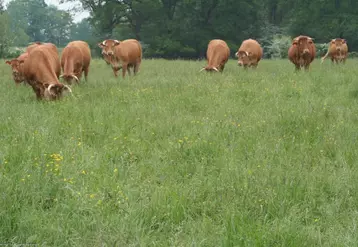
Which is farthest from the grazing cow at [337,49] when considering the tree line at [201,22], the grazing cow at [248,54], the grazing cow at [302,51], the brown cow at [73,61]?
the tree line at [201,22]

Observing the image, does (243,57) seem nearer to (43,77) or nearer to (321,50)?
(43,77)

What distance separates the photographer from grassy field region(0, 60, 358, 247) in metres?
3.20

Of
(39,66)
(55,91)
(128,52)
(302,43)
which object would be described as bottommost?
(55,91)

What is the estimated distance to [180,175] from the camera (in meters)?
4.63

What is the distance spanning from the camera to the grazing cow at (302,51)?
15405 mm

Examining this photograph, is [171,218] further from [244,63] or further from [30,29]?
[30,29]

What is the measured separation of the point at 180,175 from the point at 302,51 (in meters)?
12.3

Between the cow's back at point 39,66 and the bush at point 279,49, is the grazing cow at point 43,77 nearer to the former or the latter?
the cow's back at point 39,66

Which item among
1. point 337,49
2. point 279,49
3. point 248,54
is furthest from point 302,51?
point 279,49

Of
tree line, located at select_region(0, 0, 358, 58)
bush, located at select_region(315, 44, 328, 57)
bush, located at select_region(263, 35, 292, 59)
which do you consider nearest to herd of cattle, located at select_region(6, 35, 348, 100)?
bush, located at select_region(315, 44, 328, 57)

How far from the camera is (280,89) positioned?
32.0 feet

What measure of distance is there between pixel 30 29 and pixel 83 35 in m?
18.5

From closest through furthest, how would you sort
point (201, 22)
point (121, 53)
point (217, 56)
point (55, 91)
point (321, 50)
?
point (55, 91) → point (217, 56) → point (121, 53) → point (321, 50) → point (201, 22)

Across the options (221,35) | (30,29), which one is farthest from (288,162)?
(30,29)
